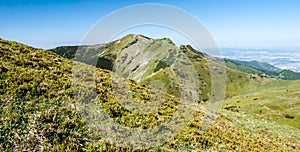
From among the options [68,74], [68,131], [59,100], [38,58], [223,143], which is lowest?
[223,143]

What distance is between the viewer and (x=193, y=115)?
2345 centimetres

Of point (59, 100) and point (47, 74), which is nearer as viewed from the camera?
point (59, 100)

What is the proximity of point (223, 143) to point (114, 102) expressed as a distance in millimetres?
8985

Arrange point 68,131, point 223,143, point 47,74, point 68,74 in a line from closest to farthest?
1. point 68,131
2. point 223,143
3. point 47,74
4. point 68,74

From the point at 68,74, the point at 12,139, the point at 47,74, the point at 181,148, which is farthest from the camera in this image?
the point at 68,74

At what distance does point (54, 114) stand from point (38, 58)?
37.4ft

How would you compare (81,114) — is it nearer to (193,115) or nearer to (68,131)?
(68,131)

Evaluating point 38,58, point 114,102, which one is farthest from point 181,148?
point 38,58

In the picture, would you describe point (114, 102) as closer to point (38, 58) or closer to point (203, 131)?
point (203, 131)

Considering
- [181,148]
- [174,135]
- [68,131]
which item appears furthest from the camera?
[174,135]

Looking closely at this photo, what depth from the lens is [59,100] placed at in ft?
57.5

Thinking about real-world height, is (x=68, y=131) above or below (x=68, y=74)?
below

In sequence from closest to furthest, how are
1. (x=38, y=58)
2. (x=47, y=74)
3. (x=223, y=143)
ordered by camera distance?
(x=223, y=143)
(x=47, y=74)
(x=38, y=58)

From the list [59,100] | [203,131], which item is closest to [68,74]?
[59,100]
